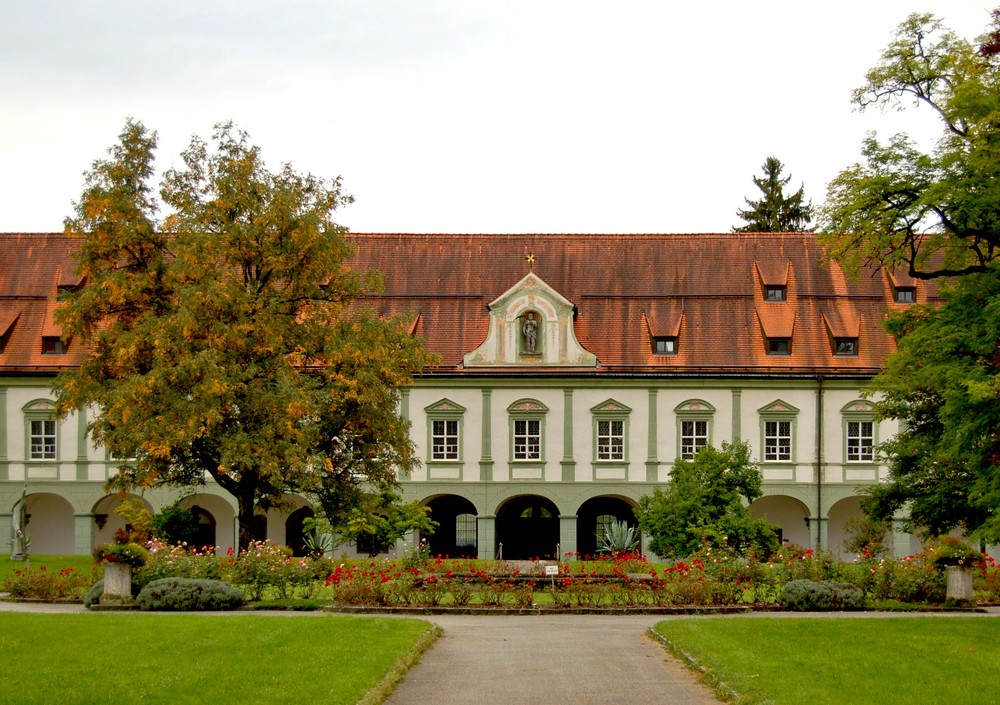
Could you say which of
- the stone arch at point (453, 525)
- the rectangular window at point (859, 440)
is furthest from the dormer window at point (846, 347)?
the stone arch at point (453, 525)

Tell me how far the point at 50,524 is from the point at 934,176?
31036 millimetres

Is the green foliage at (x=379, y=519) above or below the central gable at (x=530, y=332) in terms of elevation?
below

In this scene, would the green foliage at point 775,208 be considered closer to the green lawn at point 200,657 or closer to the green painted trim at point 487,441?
the green painted trim at point 487,441

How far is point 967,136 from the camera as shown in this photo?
20.6 m

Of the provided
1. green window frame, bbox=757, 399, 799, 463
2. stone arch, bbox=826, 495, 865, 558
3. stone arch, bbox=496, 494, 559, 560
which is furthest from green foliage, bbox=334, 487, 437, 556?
stone arch, bbox=826, 495, 865, 558

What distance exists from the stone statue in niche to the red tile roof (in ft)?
3.09

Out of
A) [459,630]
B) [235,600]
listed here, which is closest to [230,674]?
[459,630]

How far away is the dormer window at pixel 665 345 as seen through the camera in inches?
1588

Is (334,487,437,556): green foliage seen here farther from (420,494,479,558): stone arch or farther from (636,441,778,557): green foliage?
(636,441,778,557): green foliage

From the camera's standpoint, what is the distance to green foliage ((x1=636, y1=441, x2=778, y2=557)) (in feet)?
102

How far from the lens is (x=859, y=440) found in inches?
1565

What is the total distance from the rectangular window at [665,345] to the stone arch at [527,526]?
6.15m

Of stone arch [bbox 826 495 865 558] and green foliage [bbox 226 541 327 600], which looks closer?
green foliage [bbox 226 541 327 600]

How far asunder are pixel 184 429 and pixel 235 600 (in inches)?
Result: 235
